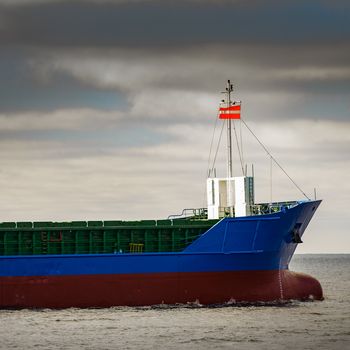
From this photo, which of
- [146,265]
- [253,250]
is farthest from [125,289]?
[253,250]

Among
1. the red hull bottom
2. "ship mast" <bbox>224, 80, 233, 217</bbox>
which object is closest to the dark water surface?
the red hull bottom

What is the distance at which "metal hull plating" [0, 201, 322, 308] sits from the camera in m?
39.9

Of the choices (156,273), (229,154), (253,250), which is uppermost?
(229,154)

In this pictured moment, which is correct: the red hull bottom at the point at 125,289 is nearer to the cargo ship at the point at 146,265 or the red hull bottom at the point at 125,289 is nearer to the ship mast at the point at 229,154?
the cargo ship at the point at 146,265

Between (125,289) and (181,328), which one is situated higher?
(125,289)

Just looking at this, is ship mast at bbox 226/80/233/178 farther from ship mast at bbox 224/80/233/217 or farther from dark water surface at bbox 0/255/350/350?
dark water surface at bbox 0/255/350/350

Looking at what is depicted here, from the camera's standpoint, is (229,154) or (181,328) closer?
(181,328)

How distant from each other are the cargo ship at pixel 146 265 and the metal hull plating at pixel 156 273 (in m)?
0.04

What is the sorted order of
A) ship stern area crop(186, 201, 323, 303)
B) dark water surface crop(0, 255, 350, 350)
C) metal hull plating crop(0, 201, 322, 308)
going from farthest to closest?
ship stern area crop(186, 201, 323, 303)
metal hull plating crop(0, 201, 322, 308)
dark water surface crop(0, 255, 350, 350)

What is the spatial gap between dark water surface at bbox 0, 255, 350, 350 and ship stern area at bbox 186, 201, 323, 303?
767mm

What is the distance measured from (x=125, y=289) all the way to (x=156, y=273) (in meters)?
1.39

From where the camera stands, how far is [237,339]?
32.8m

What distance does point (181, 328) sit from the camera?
35.2 meters

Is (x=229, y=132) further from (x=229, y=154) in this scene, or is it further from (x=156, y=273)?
(x=156, y=273)
